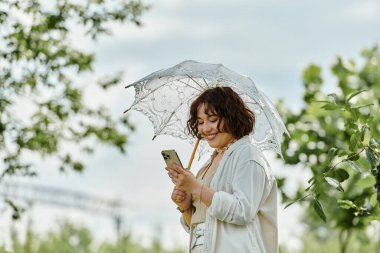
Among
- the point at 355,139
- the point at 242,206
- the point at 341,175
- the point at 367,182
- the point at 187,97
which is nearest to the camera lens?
the point at 242,206

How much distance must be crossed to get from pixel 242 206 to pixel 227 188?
16cm

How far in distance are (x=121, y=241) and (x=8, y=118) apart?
27.4 feet

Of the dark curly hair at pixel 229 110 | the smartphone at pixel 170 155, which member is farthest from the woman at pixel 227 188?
the smartphone at pixel 170 155

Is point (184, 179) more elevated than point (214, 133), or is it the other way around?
point (214, 133)

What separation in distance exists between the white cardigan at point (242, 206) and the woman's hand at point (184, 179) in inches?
4.4

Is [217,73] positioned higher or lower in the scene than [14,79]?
lower

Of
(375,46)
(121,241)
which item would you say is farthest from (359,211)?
(121,241)

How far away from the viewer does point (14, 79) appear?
8102 mm

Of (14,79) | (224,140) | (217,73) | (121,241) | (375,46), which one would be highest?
(375,46)

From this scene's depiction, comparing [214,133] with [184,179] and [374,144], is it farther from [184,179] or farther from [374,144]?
[374,144]

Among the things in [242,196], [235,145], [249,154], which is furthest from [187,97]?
[242,196]

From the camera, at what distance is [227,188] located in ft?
12.8

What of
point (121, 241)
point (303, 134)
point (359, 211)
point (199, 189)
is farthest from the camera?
point (121, 241)

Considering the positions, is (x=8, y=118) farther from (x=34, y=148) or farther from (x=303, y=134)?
(x=303, y=134)
